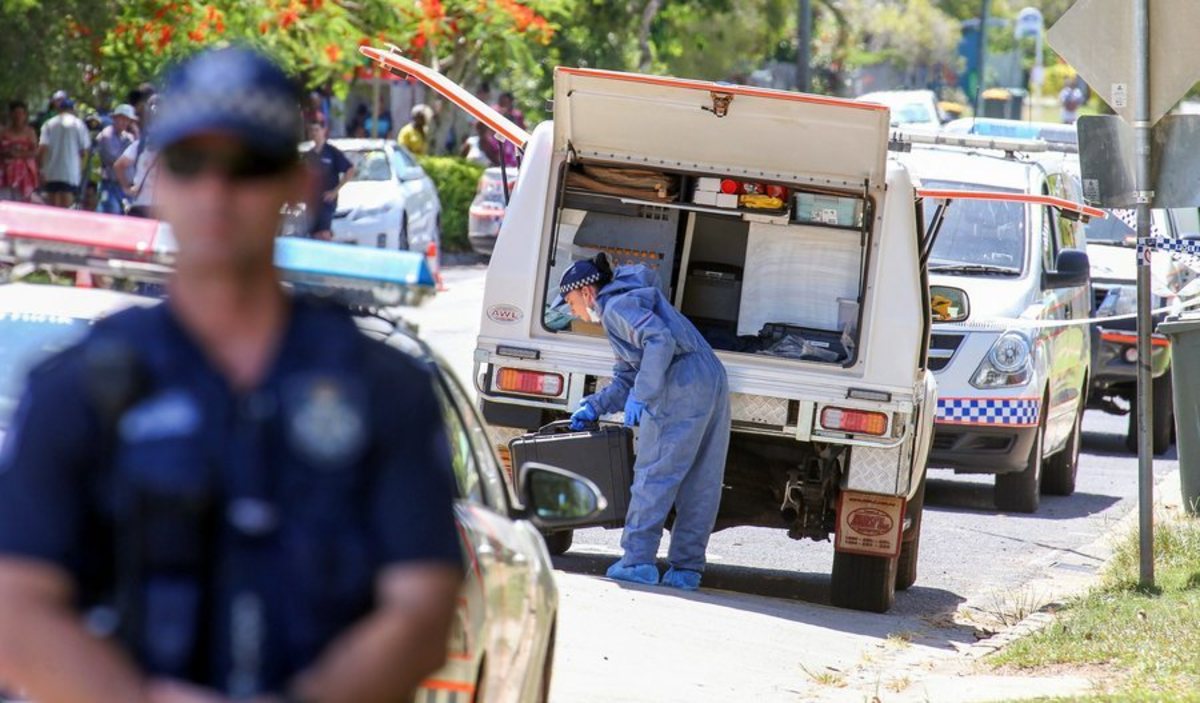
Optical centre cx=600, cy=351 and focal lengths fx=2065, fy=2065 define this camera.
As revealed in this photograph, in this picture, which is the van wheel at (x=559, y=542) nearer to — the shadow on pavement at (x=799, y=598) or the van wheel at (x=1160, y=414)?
the shadow on pavement at (x=799, y=598)

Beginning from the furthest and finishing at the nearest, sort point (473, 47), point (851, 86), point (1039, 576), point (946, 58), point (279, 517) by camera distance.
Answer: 1. point (946, 58)
2. point (851, 86)
3. point (473, 47)
4. point (1039, 576)
5. point (279, 517)

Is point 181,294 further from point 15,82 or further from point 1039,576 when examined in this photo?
point 15,82

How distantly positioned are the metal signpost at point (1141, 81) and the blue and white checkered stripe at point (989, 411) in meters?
2.36

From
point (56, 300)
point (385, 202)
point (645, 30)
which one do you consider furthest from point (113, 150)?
point (645, 30)

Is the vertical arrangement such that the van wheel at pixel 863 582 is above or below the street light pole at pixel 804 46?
below

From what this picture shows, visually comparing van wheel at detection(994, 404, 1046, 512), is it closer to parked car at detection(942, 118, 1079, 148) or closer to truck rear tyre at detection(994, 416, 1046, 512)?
truck rear tyre at detection(994, 416, 1046, 512)

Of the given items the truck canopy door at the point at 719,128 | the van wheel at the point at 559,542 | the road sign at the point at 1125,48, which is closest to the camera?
the truck canopy door at the point at 719,128

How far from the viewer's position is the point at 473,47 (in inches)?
1098

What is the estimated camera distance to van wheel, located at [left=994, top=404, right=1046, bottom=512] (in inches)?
496

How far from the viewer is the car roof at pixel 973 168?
1277cm

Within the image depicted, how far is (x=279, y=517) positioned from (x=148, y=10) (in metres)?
20.3

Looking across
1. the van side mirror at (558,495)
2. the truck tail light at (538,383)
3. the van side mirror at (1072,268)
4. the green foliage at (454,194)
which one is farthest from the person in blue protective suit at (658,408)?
the green foliage at (454,194)

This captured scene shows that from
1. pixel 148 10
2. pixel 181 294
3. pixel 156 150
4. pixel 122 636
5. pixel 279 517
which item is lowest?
pixel 122 636

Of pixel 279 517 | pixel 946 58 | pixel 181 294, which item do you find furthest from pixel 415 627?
pixel 946 58
